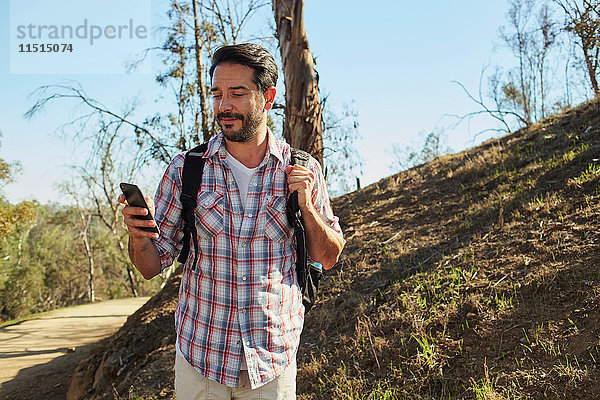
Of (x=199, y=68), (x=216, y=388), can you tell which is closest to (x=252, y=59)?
(x=216, y=388)

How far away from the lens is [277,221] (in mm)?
2084

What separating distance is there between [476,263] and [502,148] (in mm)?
4398

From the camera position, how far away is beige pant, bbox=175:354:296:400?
1.94 m

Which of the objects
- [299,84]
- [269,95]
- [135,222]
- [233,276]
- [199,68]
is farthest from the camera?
[199,68]

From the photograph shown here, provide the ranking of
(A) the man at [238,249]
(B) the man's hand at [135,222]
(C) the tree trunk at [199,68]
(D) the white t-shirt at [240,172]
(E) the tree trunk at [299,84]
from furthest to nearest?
(C) the tree trunk at [199,68]
(E) the tree trunk at [299,84]
(D) the white t-shirt at [240,172]
(A) the man at [238,249]
(B) the man's hand at [135,222]

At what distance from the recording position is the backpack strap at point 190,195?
6.66 feet

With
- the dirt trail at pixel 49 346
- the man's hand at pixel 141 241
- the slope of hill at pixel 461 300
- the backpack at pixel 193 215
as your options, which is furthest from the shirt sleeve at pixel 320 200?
the dirt trail at pixel 49 346

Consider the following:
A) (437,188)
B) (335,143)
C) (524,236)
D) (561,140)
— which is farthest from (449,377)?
(335,143)

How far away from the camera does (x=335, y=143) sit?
15.8m

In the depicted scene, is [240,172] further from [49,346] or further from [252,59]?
[49,346]

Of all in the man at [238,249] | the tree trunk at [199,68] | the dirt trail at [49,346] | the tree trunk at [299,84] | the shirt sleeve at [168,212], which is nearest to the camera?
the man at [238,249]

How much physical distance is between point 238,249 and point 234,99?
27.1 inches

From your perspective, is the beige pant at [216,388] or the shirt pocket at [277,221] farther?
the shirt pocket at [277,221]

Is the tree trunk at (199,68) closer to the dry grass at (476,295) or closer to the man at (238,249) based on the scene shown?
the dry grass at (476,295)
